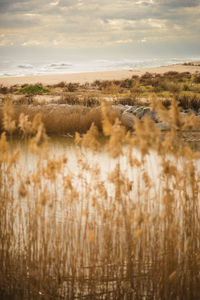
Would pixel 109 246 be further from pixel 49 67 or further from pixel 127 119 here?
pixel 49 67

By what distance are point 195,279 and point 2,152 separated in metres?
1.30

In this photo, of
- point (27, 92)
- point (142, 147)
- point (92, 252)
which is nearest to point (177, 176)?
point (142, 147)

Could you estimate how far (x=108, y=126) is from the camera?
1867 millimetres

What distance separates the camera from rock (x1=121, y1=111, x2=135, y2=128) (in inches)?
333

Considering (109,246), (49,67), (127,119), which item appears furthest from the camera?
(49,67)

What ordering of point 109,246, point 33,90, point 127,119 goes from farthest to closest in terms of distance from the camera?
point 33,90 → point 127,119 → point 109,246

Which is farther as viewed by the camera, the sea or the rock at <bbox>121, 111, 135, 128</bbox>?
the sea

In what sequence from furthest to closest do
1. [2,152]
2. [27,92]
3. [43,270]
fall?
1. [27,92]
2. [43,270]
3. [2,152]

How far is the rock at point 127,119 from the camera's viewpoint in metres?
8.46

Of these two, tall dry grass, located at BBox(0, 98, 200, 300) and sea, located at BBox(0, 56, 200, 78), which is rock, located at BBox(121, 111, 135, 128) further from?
sea, located at BBox(0, 56, 200, 78)

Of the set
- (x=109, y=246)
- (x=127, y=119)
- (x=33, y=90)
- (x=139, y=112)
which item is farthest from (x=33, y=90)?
(x=109, y=246)

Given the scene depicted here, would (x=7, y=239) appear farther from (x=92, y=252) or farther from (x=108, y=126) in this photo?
(x=108, y=126)

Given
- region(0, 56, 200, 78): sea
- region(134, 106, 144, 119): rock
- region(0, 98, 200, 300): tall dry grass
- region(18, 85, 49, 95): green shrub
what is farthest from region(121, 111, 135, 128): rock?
region(0, 56, 200, 78): sea

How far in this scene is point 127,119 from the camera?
854 centimetres
